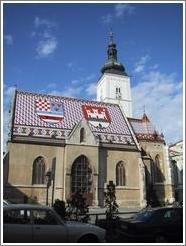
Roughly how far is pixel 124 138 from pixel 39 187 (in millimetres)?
12266

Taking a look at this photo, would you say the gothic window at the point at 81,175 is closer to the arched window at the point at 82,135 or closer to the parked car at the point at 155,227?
the arched window at the point at 82,135

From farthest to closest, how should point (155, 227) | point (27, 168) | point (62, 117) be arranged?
point (62, 117) → point (27, 168) → point (155, 227)

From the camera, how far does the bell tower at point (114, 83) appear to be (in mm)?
72188

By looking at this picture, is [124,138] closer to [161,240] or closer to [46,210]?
[161,240]

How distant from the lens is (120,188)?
37.1 m

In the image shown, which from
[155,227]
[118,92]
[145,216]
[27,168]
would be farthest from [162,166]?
[118,92]

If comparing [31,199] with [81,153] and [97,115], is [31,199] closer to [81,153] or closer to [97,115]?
[81,153]

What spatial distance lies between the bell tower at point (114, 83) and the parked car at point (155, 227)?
58.2 meters

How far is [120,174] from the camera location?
37.8m

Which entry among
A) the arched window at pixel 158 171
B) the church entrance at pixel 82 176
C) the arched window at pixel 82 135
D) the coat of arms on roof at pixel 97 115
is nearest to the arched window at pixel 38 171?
the church entrance at pixel 82 176

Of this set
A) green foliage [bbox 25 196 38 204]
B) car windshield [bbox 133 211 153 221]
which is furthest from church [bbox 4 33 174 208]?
car windshield [bbox 133 211 153 221]

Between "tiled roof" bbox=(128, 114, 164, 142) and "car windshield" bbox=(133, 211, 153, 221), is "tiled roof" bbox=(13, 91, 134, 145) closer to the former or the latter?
"tiled roof" bbox=(128, 114, 164, 142)

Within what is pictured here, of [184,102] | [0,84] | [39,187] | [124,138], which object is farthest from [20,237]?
[124,138]

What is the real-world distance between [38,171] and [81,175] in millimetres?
4695
